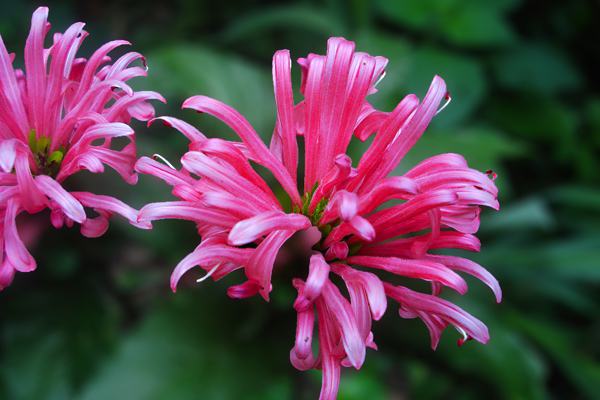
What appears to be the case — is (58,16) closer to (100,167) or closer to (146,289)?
(146,289)

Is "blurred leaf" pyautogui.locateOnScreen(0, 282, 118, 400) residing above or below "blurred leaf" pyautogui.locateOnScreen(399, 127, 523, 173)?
below

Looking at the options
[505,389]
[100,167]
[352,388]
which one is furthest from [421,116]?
[352,388]

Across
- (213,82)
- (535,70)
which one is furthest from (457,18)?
(213,82)

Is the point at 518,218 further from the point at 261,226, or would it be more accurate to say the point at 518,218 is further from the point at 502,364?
the point at 261,226

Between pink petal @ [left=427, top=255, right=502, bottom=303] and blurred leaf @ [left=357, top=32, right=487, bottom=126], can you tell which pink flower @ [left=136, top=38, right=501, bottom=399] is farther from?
blurred leaf @ [left=357, top=32, right=487, bottom=126]

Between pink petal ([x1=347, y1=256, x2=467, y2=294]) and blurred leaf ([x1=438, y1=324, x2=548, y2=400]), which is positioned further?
blurred leaf ([x1=438, y1=324, x2=548, y2=400])

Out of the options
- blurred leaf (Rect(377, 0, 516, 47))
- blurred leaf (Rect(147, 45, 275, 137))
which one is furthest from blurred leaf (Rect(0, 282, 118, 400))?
blurred leaf (Rect(377, 0, 516, 47))

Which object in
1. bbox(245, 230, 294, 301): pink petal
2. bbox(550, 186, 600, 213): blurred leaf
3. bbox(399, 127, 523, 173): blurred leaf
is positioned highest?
bbox(245, 230, 294, 301): pink petal

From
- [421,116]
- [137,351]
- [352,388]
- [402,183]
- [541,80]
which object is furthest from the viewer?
[541,80]
